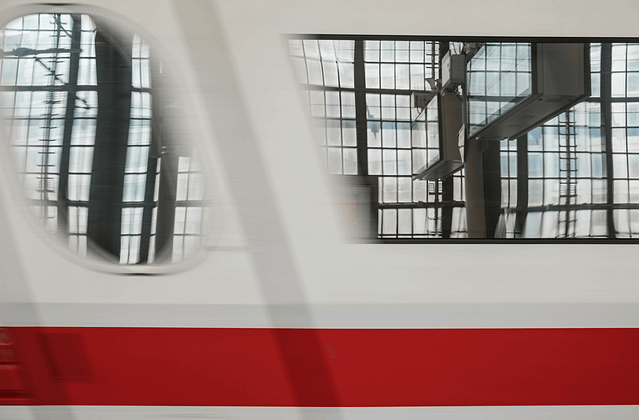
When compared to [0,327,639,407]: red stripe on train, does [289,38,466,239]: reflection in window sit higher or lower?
higher

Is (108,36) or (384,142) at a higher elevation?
(108,36)

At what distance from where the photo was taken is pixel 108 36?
182 centimetres

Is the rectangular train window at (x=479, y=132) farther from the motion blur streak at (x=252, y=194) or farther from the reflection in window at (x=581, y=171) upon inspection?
the motion blur streak at (x=252, y=194)

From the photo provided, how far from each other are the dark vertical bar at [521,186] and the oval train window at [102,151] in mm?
1140

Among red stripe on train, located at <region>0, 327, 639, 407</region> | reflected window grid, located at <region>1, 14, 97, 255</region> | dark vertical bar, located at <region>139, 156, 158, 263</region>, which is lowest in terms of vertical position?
red stripe on train, located at <region>0, 327, 639, 407</region>

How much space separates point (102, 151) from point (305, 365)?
106cm

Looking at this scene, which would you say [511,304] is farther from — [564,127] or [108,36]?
[108,36]

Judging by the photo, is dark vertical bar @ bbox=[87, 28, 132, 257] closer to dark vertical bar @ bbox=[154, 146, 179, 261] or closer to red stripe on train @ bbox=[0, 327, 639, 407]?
dark vertical bar @ bbox=[154, 146, 179, 261]

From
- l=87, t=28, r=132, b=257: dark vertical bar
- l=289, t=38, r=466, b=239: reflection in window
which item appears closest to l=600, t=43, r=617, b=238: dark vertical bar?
l=289, t=38, r=466, b=239: reflection in window

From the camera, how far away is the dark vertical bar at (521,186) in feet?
6.07

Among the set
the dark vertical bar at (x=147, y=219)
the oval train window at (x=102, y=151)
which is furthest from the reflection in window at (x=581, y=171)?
the dark vertical bar at (x=147, y=219)

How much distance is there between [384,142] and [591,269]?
882 millimetres

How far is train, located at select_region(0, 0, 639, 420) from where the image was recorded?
181 centimetres

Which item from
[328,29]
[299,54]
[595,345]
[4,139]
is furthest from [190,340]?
[595,345]
